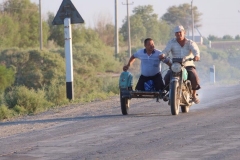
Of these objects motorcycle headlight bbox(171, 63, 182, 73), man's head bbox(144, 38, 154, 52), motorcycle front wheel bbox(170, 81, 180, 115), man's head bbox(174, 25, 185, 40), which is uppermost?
man's head bbox(174, 25, 185, 40)

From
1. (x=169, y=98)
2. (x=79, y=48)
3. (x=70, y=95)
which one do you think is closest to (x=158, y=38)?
(x=79, y=48)

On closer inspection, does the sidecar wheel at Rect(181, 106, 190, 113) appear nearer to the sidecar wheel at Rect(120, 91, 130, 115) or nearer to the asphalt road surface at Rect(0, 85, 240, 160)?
the asphalt road surface at Rect(0, 85, 240, 160)

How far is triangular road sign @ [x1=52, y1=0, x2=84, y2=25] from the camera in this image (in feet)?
62.8

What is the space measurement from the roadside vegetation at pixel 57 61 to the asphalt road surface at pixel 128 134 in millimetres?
3911

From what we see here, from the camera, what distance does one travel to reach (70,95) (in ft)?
64.7

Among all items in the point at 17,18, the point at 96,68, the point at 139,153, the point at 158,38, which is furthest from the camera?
the point at 158,38

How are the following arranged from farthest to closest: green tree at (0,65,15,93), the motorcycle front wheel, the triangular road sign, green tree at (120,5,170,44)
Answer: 1. green tree at (120,5,170,44)
2. green tree at (0,65,15,93)
3. the triangular road sign
4. the motorcycle front wheel

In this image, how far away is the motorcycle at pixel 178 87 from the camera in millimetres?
13695

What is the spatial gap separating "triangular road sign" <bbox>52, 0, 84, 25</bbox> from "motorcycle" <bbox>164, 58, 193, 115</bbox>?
5730mm

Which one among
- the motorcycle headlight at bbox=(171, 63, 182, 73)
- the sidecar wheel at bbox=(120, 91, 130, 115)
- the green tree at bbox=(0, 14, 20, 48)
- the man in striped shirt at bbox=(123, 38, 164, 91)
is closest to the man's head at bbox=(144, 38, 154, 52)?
the man in striped shirt at bbox=(123, 38, 164, 91)

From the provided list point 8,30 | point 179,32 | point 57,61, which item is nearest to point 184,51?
point 179,32

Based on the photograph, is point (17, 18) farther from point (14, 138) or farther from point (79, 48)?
point (14, 138)

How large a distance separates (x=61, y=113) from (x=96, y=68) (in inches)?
1119

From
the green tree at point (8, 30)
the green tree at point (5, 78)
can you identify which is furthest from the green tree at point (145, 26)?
the green tree at point (5, 78)
